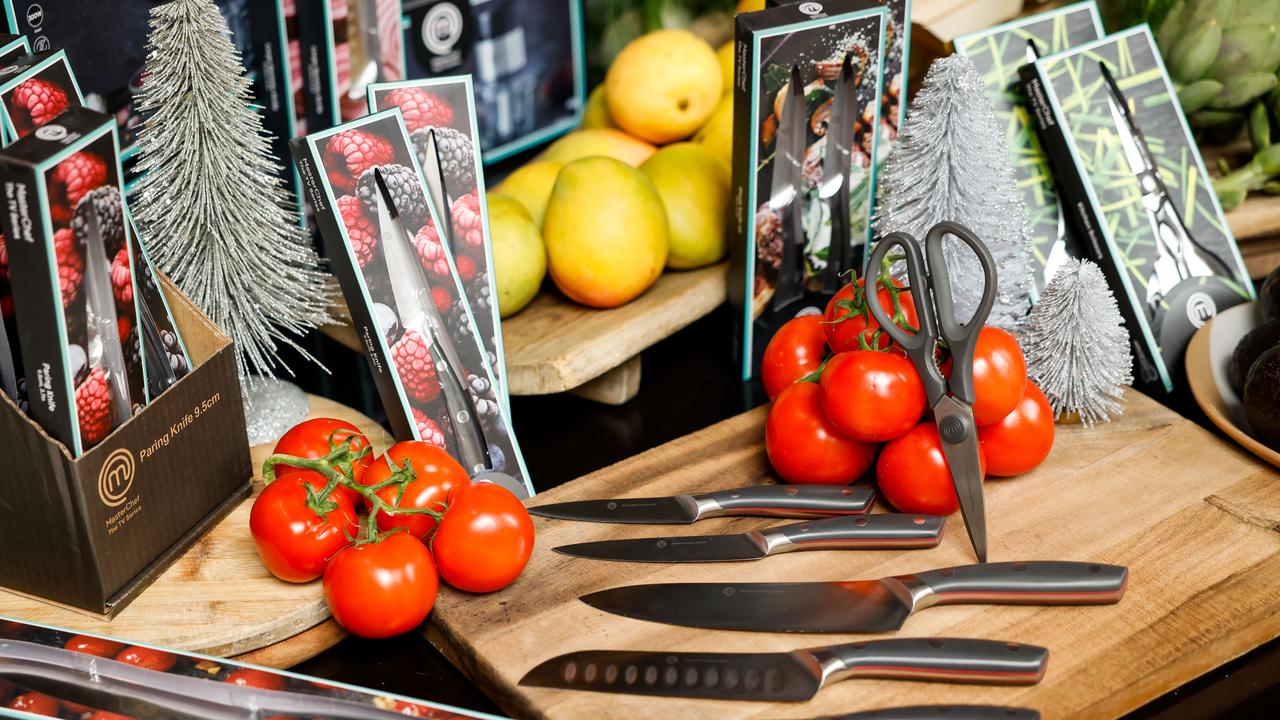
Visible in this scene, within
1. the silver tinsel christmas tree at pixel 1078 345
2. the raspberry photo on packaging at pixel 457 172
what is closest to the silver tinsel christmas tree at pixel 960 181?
the silver tinsel christmas tree at pixel 1078 345

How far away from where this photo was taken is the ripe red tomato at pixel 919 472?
1.06 metres

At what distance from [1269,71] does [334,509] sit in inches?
51.9

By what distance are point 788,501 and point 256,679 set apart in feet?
1.60

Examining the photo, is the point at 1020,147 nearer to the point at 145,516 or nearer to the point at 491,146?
the point at 491,146

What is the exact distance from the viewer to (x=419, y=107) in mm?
1134

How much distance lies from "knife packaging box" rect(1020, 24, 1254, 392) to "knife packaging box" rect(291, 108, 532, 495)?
725 mm

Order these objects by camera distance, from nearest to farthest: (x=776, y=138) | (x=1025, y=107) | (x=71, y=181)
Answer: (x=71, y=181)
(x=776, y=138)
(x=1025, y=107)

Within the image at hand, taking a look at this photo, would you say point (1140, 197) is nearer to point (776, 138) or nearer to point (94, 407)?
point (776, 138)

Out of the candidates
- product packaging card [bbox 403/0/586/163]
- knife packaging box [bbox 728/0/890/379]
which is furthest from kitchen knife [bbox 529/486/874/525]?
product packaging card [bbox 403/0/586/163]

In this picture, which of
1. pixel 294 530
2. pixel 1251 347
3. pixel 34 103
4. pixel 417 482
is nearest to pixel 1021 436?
pixel 1251 347

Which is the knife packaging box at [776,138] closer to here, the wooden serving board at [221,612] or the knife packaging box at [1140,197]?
the knife packaging box at [1140,197]

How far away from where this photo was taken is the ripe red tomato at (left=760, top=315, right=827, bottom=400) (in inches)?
47.0

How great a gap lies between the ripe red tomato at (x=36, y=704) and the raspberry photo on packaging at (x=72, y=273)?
0.60 feet

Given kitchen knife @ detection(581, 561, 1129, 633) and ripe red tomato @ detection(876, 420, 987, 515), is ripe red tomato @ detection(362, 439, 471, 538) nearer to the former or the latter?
kitchen knife @ detection(581, 561, 1129, 633)
